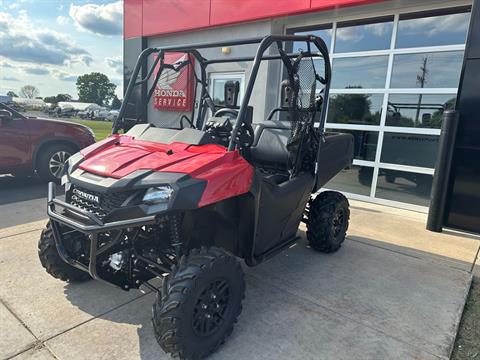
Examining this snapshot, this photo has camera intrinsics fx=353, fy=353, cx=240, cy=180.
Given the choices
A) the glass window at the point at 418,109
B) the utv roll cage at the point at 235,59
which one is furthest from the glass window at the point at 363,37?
the utv roll cage at the point at 235,59

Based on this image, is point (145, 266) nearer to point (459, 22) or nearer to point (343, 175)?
point (343, 175)

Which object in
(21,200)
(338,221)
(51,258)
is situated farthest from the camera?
(21,200)

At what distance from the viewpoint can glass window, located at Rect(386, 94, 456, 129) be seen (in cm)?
540

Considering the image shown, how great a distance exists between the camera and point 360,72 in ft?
20.3

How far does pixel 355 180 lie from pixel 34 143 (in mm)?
5621

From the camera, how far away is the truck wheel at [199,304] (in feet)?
6.27

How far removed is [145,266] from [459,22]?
5614 millimetres

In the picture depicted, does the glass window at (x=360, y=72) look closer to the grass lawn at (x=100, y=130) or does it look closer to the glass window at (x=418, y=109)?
the glass window at (x=418, y=109)

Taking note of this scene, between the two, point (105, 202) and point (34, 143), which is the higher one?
point (105, 202)

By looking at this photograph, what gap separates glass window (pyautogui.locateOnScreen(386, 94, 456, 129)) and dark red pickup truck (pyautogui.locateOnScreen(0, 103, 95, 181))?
5.51 m

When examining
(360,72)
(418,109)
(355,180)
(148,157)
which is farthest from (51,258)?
(360,72)

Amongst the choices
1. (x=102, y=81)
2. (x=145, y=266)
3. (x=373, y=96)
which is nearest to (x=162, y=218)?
(x=145, y=266)

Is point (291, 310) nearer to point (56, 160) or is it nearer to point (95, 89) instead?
point (56, 160)

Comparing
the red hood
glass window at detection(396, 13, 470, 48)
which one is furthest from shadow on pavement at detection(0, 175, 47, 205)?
glass window at detection(396, 13, 470, 48)
